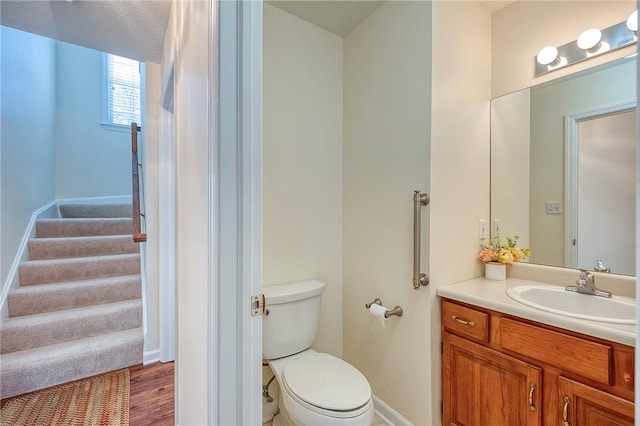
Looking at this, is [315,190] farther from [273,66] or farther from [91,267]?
[91,267]

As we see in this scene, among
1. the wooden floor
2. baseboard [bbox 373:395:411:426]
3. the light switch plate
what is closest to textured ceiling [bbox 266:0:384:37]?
the light switch plate

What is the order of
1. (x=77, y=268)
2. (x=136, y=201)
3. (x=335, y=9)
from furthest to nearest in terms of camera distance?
(x=77, y=268) < (x=136, y=201) < (x=335, y=9)

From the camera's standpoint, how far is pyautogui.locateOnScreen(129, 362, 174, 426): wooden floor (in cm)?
168

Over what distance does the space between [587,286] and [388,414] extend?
1233 millimetres

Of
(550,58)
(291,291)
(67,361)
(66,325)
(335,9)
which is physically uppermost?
(335,9)

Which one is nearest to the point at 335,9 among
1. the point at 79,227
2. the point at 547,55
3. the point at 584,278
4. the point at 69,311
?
the point at 547,55

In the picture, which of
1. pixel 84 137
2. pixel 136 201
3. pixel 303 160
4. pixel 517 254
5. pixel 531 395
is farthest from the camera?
pixel 84 137

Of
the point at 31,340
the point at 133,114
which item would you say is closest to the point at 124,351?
the point at 31,340

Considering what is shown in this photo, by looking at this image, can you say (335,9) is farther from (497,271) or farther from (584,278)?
(584,278)

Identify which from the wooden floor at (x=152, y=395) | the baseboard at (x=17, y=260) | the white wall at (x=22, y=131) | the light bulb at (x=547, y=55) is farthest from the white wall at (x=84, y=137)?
the light bulb at (x=547, y=55)

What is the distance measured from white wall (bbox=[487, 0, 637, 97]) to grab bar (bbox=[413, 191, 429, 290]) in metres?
0.92

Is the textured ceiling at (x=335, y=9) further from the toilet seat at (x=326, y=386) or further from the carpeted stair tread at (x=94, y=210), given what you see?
the carpeted stair tread at (x=94, y=210)

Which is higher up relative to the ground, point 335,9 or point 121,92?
point 121,92

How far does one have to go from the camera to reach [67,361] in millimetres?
1978
